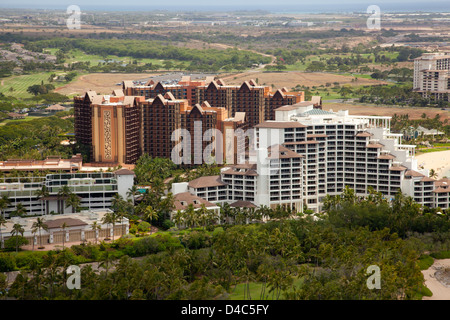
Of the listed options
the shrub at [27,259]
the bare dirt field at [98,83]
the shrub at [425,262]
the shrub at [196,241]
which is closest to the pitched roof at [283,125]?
the shrub at [196,241]

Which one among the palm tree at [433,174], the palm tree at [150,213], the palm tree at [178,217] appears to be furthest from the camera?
the palm tree at [433,174]

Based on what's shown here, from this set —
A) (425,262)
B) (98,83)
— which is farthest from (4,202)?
(98,83)

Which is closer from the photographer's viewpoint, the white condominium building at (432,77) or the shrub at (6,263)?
the shrub at (6,263)

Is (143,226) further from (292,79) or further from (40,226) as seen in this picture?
(292,79)

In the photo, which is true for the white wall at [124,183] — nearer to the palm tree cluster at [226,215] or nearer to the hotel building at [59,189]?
the hotel building at [59,189]

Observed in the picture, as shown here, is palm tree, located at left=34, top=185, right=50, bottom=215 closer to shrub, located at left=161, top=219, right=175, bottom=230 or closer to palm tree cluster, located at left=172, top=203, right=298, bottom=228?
shrub, located at left=161, top=219, right=175, bottom=230

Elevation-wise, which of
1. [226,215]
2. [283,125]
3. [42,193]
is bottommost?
[226,215]

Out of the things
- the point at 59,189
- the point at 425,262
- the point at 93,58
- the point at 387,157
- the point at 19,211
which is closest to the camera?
the point at 425,262
